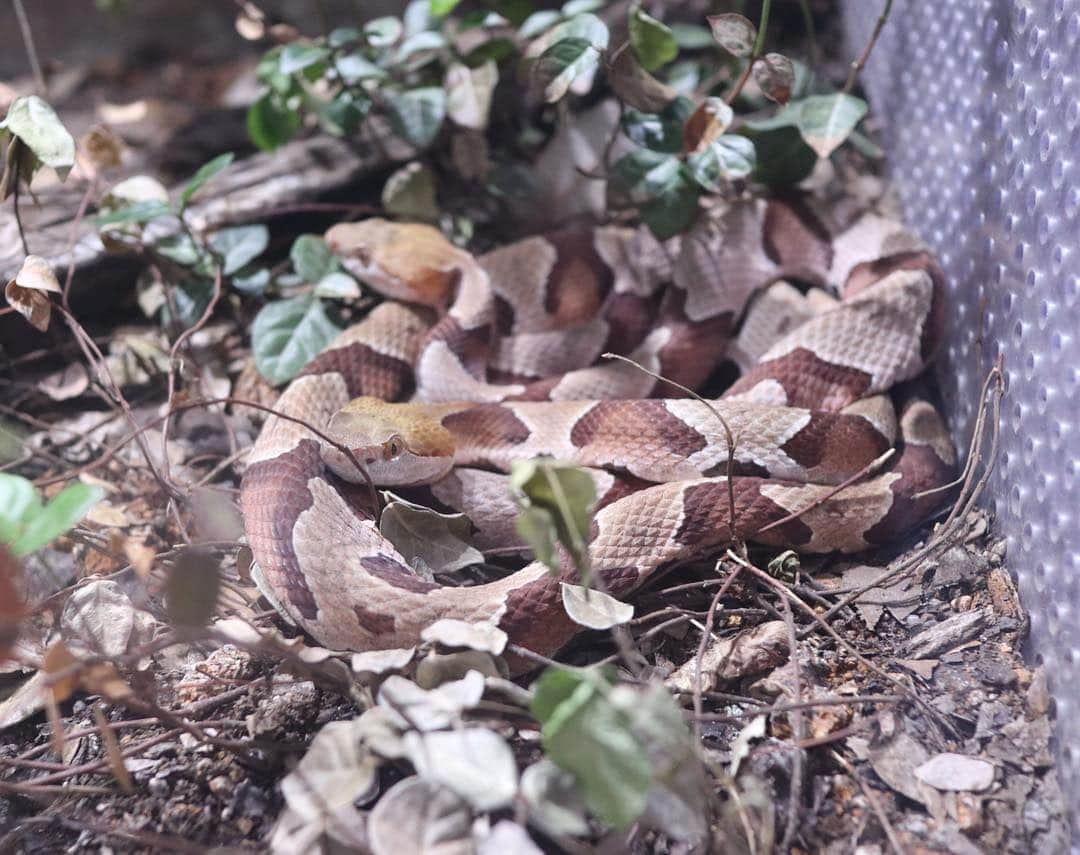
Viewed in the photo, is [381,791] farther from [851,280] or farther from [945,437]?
[851,280]

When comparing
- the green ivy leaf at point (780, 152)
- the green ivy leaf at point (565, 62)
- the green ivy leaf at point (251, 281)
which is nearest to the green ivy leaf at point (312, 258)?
the green ivy leaf at point (251, 281)

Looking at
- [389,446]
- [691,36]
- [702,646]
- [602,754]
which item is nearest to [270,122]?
[389,446]

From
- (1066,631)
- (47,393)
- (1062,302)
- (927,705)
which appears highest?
(1062,302)

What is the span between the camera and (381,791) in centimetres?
180

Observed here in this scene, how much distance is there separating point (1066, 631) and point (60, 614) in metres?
2.28

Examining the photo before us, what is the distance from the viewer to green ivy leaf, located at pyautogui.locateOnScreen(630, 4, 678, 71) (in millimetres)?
2646

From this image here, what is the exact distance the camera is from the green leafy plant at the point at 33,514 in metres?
1.59

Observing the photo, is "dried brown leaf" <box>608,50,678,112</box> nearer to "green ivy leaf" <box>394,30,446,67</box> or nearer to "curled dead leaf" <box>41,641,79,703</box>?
"green ivy leaf" <box>394,30,446,67</box>

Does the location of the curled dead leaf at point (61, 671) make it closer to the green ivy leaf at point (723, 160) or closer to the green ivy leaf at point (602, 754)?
Answer: the green ivy leaf at point (602, 754)

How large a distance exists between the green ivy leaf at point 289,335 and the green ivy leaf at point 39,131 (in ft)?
2.68

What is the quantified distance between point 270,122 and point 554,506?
7.71 feet

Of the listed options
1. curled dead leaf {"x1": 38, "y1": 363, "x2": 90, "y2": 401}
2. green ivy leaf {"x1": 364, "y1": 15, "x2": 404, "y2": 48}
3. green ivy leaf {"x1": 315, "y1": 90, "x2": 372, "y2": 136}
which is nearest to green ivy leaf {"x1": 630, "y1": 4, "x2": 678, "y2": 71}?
green ivy leaf {"x1": 364, "y1": 15, "x2": 404, "y2": 48}

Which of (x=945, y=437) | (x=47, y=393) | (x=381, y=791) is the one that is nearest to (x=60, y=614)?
(x=381, y=791)

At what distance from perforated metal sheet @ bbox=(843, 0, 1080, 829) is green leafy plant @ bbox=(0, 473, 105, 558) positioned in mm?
1939
